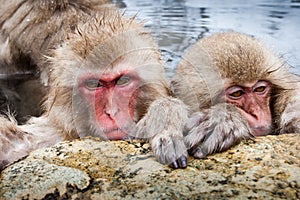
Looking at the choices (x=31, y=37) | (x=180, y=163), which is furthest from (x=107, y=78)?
(x=31, y=37)

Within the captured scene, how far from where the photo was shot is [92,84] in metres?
3.36

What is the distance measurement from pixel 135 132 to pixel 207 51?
86 centimetres

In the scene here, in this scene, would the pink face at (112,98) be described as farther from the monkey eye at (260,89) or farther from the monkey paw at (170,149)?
the monkey eye at (260,89)

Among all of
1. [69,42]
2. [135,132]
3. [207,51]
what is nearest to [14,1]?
[69,42]

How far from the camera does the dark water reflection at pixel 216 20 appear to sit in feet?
20.7

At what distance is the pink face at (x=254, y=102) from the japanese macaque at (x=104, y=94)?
416 millimetres

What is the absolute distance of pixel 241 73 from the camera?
3.42 metres

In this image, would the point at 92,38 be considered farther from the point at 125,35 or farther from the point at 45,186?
the point at 45,186

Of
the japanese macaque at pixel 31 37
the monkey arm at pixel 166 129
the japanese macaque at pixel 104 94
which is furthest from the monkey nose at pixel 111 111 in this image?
the japanese macaque at pixel 31 37

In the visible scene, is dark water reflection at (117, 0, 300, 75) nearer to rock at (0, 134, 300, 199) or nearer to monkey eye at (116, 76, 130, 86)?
monkey eye at (116, 76, 130, 86)

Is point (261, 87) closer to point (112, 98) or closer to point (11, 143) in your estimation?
point (112, 98)

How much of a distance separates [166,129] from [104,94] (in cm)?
61

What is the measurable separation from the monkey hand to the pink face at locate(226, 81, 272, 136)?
362 millimetres

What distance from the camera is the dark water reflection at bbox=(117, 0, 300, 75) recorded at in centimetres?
630
